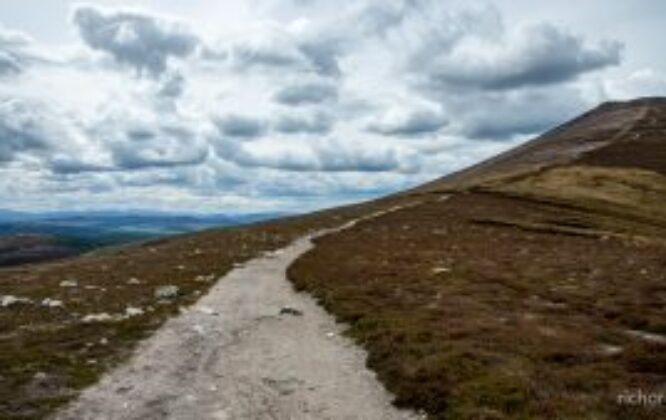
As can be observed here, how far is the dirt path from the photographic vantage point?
21.1 meters

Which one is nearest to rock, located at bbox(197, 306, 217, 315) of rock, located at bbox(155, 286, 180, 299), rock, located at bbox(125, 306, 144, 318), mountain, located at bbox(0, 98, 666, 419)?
mountain, located at bbox(0, 98, 666, 419)

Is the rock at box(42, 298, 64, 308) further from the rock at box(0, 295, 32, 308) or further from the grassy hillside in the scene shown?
the grassy hillside

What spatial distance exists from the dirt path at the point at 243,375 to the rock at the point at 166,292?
4.69 meters

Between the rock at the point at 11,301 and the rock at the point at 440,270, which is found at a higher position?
the rock at the point at 11,301

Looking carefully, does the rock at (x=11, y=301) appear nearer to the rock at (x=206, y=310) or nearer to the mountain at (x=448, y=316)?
the mountain at (x=448, y=316)

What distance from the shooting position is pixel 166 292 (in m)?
43.5

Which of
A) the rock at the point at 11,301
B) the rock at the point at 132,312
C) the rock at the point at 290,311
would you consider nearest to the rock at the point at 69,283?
the rock at the point at 11,301

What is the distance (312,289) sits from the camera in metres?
45.6

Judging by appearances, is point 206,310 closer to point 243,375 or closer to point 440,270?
point 243,375

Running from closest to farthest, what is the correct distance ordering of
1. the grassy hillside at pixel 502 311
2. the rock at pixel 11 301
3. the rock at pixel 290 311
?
the grassy hillside at pixel 502 311
the rock at pixel 290 311
the rock at pixel 11 301

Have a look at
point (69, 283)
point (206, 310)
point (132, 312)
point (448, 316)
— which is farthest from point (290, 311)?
point (69, 283)

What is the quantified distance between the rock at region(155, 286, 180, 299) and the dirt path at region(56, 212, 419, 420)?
4.69 metres

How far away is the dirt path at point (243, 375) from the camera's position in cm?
2109

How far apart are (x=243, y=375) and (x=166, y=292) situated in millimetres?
19527
